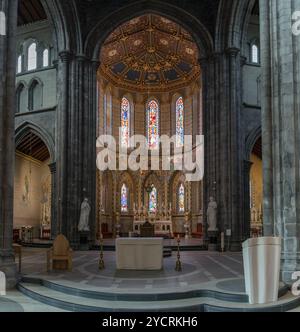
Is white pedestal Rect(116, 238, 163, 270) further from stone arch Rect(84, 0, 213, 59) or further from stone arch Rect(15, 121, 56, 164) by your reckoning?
stone arch Rect(84, 0, 213, 59)

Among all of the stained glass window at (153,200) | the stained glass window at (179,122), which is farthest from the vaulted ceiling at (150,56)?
the stained glass window at (153,200)

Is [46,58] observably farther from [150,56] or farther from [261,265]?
[261,265]

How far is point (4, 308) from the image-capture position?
10227 millimetres

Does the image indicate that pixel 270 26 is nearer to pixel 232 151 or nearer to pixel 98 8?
pixel 232 151

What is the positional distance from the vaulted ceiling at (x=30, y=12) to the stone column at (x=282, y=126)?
19.6 metres

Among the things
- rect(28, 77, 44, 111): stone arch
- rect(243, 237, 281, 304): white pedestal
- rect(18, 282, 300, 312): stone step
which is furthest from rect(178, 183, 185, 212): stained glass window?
rect(243, 237, 281, 304): white pedestal

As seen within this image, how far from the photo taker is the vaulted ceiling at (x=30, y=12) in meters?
29.5

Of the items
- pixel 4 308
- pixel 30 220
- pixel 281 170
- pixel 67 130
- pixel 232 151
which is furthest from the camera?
pixel 30 220

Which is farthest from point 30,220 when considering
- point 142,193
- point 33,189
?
point 142,193

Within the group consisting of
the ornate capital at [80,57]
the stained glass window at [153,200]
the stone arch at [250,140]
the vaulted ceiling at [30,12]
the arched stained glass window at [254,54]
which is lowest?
the stained glass window at [153,200]

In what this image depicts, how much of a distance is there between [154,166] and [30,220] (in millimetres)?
11291

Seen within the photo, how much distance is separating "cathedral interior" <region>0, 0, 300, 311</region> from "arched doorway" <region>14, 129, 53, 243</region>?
13 cm

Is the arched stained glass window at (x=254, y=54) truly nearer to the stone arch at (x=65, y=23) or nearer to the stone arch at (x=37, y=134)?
the stone arch at (x=65, y=23)
